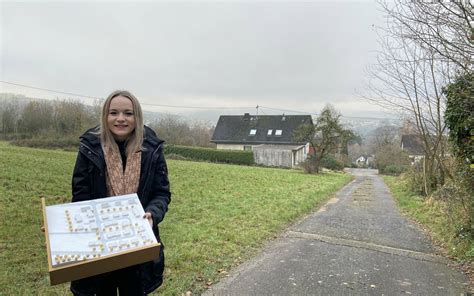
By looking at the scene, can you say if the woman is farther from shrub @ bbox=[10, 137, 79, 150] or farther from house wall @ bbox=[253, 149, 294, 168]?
house wall @ bbox=[253, 149, 294, 168]

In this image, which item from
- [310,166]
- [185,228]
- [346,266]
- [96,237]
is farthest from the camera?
[310,166]

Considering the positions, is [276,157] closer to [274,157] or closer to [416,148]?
[274,157]

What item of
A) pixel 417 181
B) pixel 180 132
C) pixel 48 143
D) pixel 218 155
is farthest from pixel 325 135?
pixel 48 143

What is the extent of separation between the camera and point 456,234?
5.89 metres

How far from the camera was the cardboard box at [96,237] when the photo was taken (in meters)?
1.76

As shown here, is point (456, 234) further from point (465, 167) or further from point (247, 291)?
point (247, 291)

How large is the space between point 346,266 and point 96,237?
4.01m

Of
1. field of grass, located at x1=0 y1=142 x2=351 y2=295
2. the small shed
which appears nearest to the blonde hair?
field of grass, located at x1=0 y1=142 x2=351 y2=295

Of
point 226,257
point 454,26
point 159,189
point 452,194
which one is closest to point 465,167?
point 452,194

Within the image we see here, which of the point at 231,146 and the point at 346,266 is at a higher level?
the point at 231,146

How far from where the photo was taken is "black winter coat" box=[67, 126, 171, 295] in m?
2.24

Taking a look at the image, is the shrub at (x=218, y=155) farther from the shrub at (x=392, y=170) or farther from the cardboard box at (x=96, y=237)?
the cardboard box at (x=96, y=237)

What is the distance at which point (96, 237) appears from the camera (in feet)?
6.26

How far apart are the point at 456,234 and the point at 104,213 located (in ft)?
20.7
